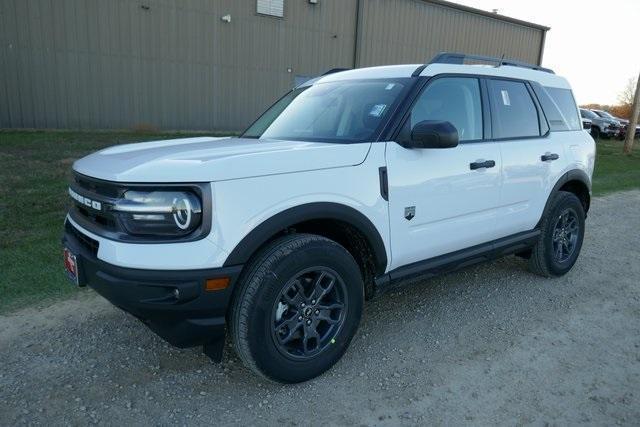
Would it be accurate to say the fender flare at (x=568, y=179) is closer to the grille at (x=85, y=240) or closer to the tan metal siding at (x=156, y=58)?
the grille at (x=85, y=240)

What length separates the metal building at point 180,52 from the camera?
50.4 feet

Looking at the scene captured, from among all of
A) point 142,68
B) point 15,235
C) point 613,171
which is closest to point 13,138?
point 142,68

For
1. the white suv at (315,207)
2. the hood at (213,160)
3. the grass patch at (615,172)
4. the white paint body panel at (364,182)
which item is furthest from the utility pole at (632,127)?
the hood at (213,160)

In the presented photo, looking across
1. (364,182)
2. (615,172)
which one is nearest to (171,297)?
(364,182)

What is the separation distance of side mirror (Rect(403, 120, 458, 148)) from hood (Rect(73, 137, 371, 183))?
1.05 ft

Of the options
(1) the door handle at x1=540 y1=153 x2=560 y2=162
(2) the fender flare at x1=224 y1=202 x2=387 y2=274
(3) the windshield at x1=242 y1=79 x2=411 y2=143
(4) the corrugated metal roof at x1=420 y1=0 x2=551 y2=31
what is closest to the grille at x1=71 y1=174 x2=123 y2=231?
(2) the fender flare at x1=224 y1=202 x2=387 y2=274

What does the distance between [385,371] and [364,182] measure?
116 cm

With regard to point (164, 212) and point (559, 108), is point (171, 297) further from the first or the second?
point (559, 108)

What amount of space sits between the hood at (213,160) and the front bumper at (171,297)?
448mm

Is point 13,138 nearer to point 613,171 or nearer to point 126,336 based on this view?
point 126,336

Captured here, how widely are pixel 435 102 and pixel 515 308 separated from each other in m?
1.80

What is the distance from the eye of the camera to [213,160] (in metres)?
2.55

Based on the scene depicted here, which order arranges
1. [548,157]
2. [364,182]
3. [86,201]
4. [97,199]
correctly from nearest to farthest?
1. [97,199]
2. [86,201]
3. [364,182]
4. [548,157]

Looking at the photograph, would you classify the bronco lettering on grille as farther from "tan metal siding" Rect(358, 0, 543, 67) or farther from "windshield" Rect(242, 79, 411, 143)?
"tan metal siding" Rect(358, 0, 543, 67)
